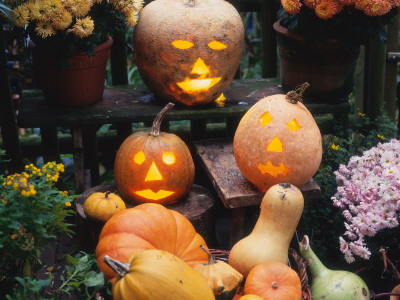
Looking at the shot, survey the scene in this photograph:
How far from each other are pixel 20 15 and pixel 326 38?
5.50ft

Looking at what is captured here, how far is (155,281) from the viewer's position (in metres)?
1.89

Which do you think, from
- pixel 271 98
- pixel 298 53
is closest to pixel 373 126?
pixel 298 53

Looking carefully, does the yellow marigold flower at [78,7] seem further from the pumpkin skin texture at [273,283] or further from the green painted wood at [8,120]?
the pumpkin skin texture at [273,283]

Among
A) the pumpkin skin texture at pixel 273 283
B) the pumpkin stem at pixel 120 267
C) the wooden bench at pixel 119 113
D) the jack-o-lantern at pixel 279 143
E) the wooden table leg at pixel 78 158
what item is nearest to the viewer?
the pumpkin stem at pixel 120 267

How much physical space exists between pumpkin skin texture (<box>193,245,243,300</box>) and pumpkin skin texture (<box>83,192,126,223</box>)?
644mm

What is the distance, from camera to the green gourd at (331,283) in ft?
7.73

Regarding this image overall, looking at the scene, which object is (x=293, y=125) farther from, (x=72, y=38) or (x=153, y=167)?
(x=72, y=38)

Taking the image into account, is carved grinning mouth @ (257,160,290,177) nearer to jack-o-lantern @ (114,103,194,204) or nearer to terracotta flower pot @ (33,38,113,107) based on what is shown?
jack-o-lantern @ (114,103,194,204)

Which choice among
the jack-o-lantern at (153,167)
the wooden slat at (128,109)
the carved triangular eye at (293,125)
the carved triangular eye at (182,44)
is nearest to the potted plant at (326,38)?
the wooden slat at (128,109)

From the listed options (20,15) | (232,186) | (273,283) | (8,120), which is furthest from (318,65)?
(8,120)

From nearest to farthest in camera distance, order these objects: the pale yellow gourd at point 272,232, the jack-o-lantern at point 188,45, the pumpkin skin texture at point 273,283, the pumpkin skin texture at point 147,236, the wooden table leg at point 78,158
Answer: the pumpkin skin texture at point 273,283 → the pumpkin skin texture at point 147,236 → the pale yellow gourd at point 272,232 → the jack-o-lantern at point 188,45 → the wooden table leg at point 78,158

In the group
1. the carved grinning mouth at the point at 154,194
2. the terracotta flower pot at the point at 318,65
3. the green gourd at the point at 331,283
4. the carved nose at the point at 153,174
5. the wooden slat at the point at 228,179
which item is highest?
the terracotta flower pot at the point at 318,65

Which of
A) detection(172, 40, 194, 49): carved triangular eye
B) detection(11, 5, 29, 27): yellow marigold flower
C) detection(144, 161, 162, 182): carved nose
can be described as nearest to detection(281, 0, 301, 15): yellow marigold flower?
detection(172, 40, 194, 49): carved triangular eye

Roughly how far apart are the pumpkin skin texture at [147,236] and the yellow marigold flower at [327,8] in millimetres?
1362
